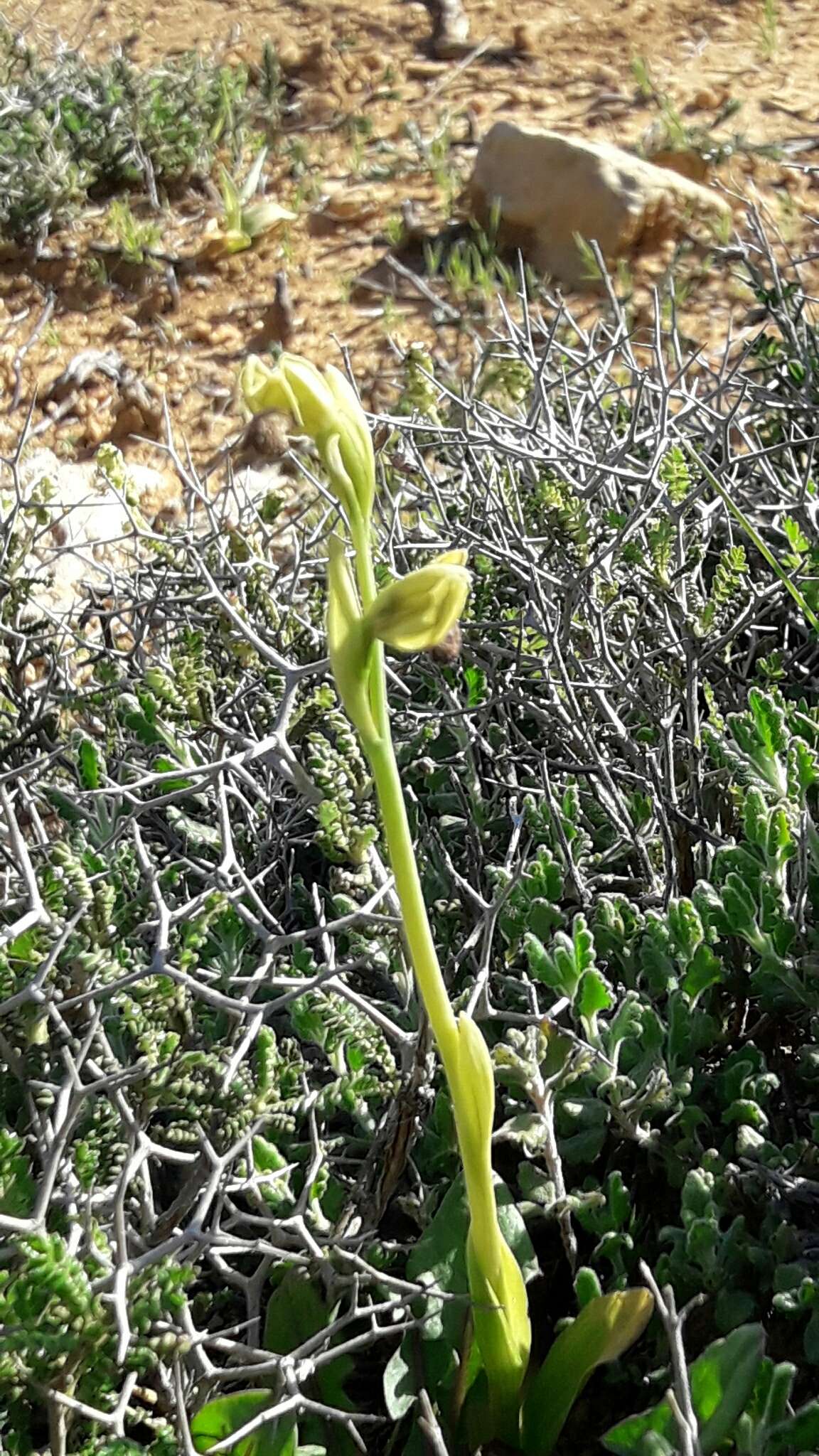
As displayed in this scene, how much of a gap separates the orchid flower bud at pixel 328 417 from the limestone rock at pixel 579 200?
2.99m

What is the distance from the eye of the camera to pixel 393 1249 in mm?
1219

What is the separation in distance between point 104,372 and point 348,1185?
2646 millimetres

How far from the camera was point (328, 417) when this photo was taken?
0.80 metres

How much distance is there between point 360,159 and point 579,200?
876 millimetres

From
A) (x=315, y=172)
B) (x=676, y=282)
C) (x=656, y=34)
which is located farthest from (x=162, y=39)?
(x=676, y=282)

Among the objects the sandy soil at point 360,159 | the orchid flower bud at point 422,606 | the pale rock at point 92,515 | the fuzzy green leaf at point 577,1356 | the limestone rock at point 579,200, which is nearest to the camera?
the orchid flower bud at point 422,606

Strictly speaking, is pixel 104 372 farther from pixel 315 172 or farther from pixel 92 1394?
pixel 92 1394

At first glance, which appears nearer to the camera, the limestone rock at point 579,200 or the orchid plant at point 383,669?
the orchid plant at point 383,669

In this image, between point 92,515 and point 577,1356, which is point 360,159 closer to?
point 92,515

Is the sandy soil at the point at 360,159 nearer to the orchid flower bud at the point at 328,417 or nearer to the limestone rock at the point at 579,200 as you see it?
the limestone rock at the point at 579,200

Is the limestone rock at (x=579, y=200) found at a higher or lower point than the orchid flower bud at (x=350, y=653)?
lower

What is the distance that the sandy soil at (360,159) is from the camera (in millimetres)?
3463

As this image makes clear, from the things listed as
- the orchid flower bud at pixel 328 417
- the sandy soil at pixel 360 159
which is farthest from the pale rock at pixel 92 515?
the orchid flower bud at pixel 328 417

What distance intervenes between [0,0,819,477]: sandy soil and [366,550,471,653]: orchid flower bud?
2549 millimetres
